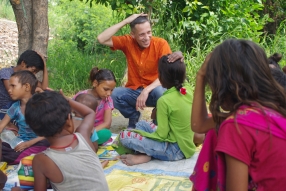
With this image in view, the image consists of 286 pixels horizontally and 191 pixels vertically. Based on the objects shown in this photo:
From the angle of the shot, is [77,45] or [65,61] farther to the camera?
[77,45]

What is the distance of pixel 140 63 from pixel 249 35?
3.10 meters

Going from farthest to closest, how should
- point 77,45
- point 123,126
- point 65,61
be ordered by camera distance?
point 77,45 < point 65,61 < point 123,126

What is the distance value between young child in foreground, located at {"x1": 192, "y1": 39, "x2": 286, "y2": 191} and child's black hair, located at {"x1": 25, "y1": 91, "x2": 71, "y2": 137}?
0.90 metres

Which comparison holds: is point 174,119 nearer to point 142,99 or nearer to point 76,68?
point 142,99

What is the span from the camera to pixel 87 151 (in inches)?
85.7

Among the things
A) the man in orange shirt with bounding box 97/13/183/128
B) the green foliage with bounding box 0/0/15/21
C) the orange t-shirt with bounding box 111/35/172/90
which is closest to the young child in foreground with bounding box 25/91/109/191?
the man in orange shirt with bounding box 97/13/183/128

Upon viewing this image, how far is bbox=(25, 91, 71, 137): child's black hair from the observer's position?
208 centimetres

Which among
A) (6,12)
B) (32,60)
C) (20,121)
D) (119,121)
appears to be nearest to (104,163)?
(20,121)

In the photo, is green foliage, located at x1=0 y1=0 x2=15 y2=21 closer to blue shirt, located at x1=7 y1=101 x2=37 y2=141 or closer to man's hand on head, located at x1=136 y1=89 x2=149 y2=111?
man's hand on head, located at x1=136 y1=89 x2=149 y2=111

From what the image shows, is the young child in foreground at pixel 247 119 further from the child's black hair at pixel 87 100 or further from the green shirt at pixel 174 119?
the child's black hair at pixel 87 100

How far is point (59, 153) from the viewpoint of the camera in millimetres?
2062

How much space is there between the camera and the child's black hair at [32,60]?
150 inches

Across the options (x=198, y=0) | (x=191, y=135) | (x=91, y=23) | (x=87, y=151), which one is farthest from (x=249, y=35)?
(x=87, y=151)

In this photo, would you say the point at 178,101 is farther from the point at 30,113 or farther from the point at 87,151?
the point at 30,113
